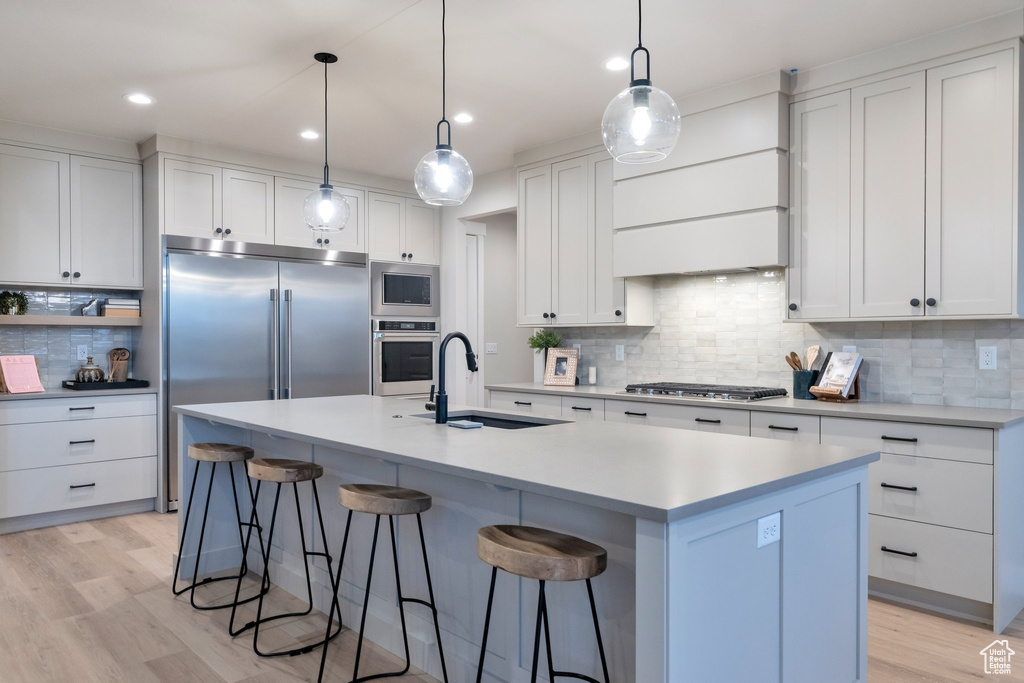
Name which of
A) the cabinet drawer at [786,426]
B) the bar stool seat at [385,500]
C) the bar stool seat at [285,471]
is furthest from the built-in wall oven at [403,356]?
the bar stool seat at [385,500]

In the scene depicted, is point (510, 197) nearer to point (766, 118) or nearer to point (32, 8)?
point (766, 118)

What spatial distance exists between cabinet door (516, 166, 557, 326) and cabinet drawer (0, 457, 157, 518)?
8.99 feet

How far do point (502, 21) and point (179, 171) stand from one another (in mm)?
2789

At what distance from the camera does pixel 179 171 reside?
464 centimetres

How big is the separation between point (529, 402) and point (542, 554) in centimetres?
297

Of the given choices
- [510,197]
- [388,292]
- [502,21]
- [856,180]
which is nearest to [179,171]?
[388,292]

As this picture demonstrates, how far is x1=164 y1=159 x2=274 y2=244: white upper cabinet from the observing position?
461cm

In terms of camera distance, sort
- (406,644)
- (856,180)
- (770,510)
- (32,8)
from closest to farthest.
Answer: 1. (770,510)
2. (406,644)
3. (32,8)
4. (856,180)

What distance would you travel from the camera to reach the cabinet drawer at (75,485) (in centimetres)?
411

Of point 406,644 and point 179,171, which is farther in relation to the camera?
point 179,171

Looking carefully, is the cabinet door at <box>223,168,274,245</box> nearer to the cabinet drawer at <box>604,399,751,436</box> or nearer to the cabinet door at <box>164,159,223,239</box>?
the cabinet door at <box>164,159,223,239</box>

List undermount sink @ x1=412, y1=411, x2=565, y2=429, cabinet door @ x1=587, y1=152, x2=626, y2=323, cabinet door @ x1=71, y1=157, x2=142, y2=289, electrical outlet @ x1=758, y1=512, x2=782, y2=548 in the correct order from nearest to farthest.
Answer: electrical outlet @ x1=758, y1=512, x2=782, y2=548
undermount sink @ x1=412, y1=411, x2=565, y2=429
cabinet door @ x1=587, y1=152, x2=626, y2=323
cabinet door @ x1=71, y1=157, x2=142, y2=289

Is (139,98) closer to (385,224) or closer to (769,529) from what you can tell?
(385,224)

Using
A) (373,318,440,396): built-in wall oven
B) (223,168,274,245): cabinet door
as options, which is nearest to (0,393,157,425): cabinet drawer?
(223,168,274,245): cabinet door
